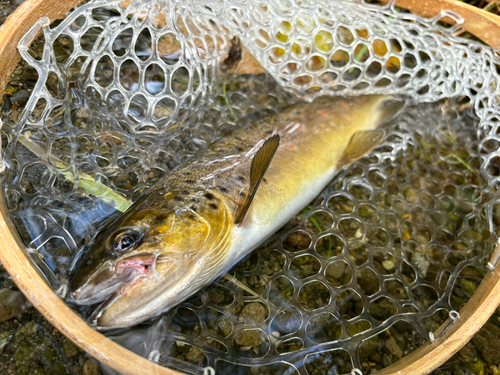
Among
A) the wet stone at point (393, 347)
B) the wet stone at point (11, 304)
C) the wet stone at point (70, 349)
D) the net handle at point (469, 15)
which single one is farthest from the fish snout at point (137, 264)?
the net handle at point (469, 15)

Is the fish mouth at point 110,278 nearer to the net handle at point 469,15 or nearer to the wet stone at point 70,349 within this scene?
the wet stone at point 70,349

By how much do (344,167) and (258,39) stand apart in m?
0.99

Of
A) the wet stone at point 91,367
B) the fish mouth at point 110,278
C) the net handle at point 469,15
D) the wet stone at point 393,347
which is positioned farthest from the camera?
the net handle at point 469,15

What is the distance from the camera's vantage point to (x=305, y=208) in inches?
83.9

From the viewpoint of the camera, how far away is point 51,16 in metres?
1.71

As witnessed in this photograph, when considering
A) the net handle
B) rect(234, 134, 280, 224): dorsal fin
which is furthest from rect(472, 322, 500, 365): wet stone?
the net handle

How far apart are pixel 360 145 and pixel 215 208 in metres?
1.11

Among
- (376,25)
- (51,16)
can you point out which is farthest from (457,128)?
(51,16)

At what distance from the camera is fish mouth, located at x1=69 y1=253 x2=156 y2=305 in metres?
1.29

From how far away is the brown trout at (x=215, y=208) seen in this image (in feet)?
4.33

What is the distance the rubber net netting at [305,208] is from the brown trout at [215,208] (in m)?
0.15

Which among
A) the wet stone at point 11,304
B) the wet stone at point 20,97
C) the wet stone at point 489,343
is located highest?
the wet stone at point 20,97

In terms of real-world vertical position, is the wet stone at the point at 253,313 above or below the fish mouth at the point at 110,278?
below

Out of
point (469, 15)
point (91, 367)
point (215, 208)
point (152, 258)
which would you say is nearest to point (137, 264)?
point (152, 258)
